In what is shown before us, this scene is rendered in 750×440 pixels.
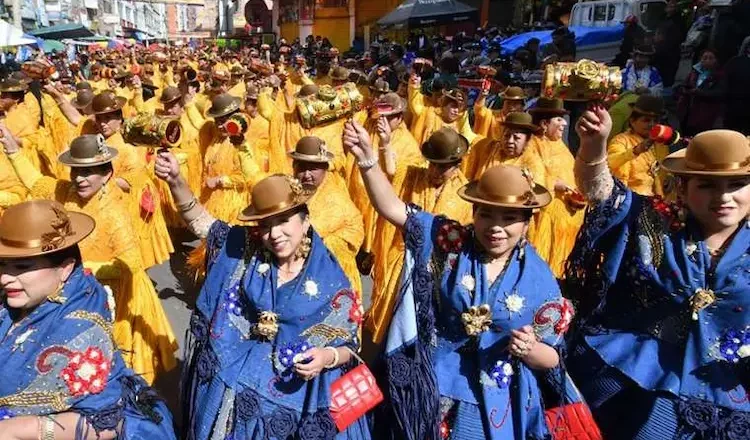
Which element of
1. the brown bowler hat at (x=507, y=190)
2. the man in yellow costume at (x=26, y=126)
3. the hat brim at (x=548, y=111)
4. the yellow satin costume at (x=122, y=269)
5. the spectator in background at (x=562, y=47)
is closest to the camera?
the brown bowler hat at (x=507, y=190)

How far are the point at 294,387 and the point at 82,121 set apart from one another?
609 cm

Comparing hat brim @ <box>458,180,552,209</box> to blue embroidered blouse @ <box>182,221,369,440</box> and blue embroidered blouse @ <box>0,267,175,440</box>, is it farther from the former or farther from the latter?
blue embroidered blouse @ <box>0,267,175,440</box>

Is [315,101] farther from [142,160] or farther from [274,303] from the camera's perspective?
[142,160]

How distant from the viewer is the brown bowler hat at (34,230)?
2383 mm

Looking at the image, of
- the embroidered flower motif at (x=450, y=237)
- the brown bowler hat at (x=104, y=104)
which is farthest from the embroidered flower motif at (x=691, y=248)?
the brown bowler hat at (x=104, y=104)

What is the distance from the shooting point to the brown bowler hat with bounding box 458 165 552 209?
2723mm

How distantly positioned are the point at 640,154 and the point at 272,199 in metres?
3.92

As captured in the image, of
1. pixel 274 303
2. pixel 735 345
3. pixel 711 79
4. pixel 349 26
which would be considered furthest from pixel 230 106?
pixel 349 26

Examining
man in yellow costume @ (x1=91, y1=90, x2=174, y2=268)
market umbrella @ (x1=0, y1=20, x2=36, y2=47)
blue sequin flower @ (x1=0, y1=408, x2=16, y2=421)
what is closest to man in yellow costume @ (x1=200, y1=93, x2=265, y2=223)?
man in yellow costume @ (x1=91, y1=90, x2=174, y2=268)

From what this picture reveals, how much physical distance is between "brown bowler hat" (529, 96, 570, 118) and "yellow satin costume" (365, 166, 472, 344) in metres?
1.12

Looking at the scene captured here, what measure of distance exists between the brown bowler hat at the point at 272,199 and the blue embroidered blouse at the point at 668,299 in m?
1.39

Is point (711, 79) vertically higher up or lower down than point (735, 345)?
higher up

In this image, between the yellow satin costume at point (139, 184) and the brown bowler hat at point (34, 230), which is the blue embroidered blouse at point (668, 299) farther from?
the yellow satin costume at point (139, 184)

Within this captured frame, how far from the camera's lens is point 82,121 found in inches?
305
